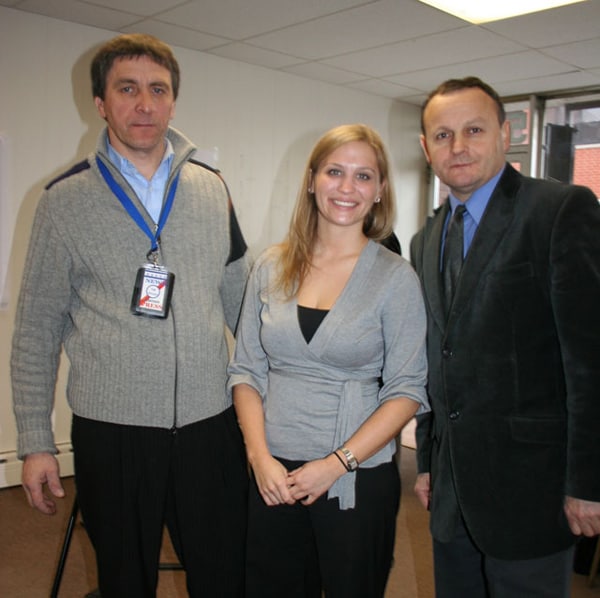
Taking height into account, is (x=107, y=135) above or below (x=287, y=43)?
below

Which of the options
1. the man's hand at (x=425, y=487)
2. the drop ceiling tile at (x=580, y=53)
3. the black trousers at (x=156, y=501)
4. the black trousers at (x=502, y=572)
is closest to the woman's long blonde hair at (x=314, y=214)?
the black trousers at (x=156, y=501)

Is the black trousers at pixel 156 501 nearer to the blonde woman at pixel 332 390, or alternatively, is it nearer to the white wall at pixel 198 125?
the blonde woman at pixel 332 390

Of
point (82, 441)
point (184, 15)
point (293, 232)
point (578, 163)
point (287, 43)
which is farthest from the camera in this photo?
point (578, 163)

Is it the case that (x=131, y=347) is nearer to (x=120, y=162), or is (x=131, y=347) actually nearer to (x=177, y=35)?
(x=120, y=162)

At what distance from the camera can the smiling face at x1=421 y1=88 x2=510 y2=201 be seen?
1.56 meters

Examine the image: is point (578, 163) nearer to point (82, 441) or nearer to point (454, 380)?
point (454, 380)

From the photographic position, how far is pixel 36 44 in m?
3.62

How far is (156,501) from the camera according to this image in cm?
158

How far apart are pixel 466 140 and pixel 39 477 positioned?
4.49ft

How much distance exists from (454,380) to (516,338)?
18 centimetres

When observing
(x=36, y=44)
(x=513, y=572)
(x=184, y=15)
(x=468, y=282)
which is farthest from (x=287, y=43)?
(x=513, y=572)

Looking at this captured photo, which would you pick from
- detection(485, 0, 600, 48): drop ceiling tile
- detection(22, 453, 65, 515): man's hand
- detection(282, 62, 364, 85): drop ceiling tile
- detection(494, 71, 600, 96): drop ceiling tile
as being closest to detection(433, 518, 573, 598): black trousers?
detection(22, 453, 65, 515): man's hand

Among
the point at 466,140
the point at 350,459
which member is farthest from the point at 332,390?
the point at 466,140

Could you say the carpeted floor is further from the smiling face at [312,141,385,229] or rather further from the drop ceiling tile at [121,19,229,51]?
the drop ceiling tile at [121,19,229,51]
